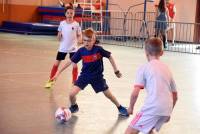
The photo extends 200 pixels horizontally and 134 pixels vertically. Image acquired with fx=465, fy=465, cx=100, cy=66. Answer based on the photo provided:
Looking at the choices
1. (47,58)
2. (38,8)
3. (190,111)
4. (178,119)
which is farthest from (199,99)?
(38,8)

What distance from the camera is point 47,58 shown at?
13695 millimetres

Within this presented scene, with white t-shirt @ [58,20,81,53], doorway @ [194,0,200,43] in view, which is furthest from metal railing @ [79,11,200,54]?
white t-shirt @ [58,20,81,53]

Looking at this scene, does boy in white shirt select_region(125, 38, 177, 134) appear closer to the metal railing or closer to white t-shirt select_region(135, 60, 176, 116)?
white t-shirt select_region(135, 60, 176, 116)

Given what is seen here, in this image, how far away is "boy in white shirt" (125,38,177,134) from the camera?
450 centimetres

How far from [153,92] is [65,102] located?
3.50m

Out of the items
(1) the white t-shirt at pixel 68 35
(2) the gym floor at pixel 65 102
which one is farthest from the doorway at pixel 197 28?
(1) the white t-shirt at pixel 68 35

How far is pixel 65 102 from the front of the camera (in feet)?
25.6

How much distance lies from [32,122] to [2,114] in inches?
23.7

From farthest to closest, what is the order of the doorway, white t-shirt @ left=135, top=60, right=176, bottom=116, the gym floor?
the doorway < the gym floor < white t-shirt @ left=135, top=60, right=176, bottom=116

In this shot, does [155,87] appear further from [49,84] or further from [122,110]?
[49,84]

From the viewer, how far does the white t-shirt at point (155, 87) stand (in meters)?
4.50

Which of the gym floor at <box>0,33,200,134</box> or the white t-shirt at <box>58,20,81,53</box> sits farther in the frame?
the white t-shirt at <box>58,20,81,53</box>

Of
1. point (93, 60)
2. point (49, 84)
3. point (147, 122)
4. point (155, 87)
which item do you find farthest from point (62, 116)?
point (49, 84)

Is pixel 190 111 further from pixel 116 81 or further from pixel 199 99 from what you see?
pixel 116 81
